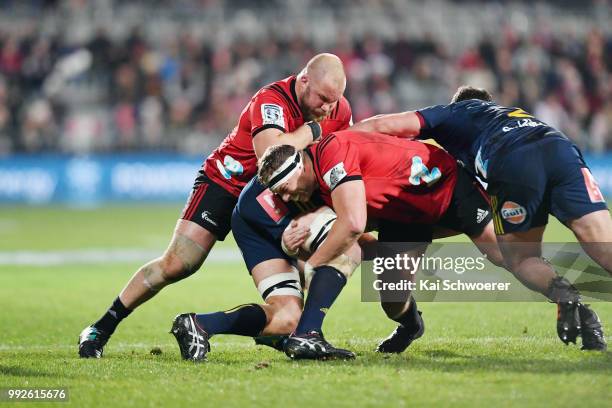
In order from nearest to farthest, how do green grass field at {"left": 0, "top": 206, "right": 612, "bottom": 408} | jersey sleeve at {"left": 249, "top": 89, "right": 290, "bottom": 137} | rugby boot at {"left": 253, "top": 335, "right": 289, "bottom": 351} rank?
green grass field at {"left": 0, "top": 206, "right": 612, "bottom": 408} → rugby boot at {"left": 253, "top": 335, "right": 289, "bottom": 351} → jersey sleeve at {"left": 249, "top": 89, "right": 290, "bottom": 137}

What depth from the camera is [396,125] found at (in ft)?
25.7

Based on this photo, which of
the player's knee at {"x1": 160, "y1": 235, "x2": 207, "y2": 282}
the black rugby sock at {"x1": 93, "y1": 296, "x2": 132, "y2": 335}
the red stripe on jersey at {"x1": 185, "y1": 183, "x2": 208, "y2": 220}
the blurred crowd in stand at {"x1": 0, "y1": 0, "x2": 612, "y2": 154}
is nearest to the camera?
the black rugby sock at {"x1": 93, "y1": 296, "x2": 132, "y2": 335}

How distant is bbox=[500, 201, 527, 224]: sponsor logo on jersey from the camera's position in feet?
23.8

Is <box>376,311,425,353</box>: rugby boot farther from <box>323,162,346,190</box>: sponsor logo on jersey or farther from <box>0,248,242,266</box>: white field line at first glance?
<box>0,248,242,266</box>: white field line

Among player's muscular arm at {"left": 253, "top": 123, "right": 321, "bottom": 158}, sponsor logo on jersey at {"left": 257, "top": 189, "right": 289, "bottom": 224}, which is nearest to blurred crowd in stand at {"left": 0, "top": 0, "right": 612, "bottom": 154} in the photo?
player's muscular arm at {"left": 253, "top": 123, "right": 321, "bottom": 158}

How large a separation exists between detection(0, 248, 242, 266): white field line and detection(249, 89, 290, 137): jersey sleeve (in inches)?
284

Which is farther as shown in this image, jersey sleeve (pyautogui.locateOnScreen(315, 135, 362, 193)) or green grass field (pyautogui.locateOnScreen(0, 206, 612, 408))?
jersey sleeve (pyautogui.locateOnScreen(315, 135, 362, 193))

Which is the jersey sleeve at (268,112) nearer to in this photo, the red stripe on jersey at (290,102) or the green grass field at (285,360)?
the red stripe on jersey at (290,102)

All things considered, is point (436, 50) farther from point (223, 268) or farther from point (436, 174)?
point (436, 174)

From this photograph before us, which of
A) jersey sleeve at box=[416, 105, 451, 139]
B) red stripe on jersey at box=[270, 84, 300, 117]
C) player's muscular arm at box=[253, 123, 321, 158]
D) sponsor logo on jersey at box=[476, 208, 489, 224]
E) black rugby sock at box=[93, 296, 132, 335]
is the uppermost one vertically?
red stripe on jersey at box=[270, 84, 300, 117]

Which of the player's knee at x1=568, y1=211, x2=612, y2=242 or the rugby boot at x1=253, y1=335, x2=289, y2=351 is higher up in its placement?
the player's knee at x1=568, y1=211, x2=612, y2=242

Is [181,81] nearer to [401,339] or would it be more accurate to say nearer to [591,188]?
[401,339]

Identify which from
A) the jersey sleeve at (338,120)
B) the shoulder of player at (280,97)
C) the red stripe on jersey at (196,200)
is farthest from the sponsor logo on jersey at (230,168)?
the jersey sleeve at (338,120)

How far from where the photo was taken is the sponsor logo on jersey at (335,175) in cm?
698
